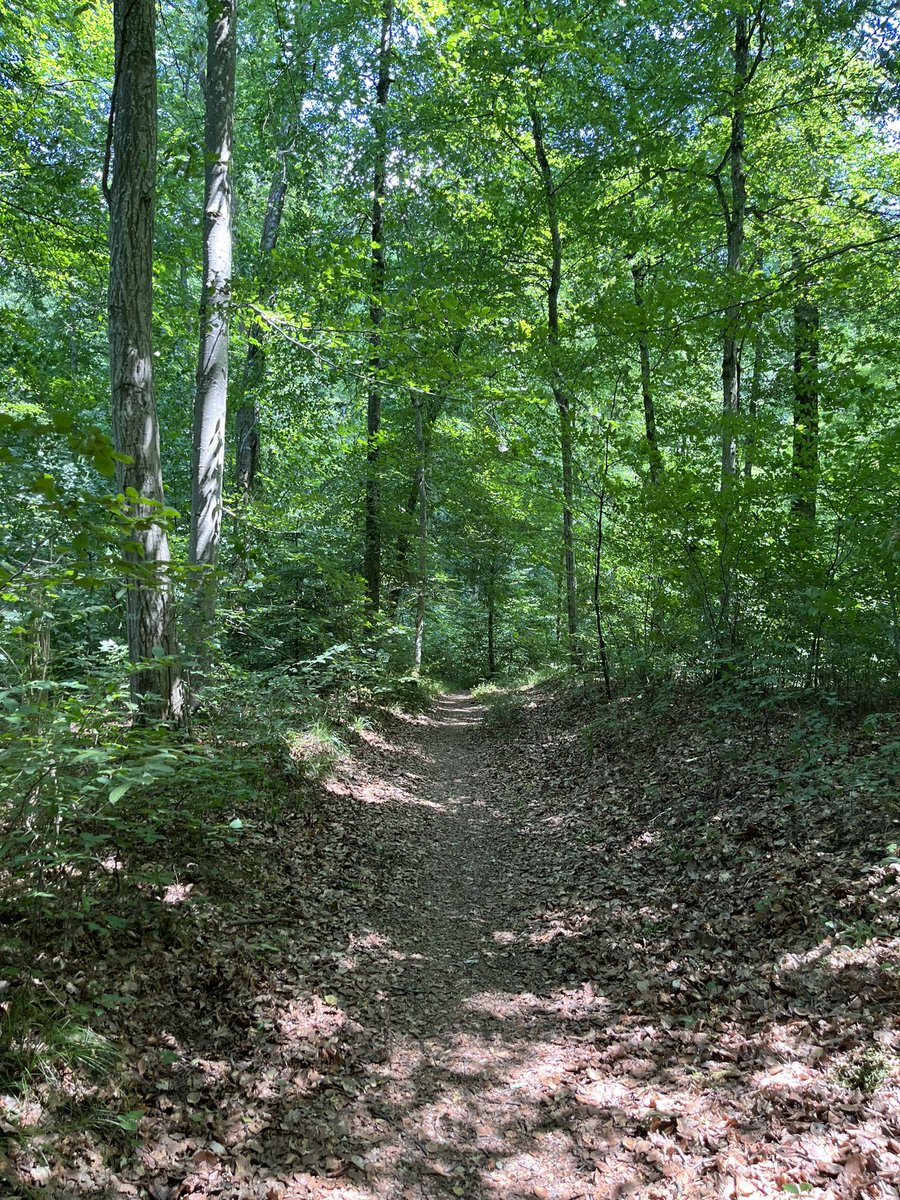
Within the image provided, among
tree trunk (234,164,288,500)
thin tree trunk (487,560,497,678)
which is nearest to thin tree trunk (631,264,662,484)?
tree trunk (234,164,288,500)

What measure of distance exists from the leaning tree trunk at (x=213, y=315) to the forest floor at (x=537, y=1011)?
10.1 feet

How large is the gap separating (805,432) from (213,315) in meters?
6.98

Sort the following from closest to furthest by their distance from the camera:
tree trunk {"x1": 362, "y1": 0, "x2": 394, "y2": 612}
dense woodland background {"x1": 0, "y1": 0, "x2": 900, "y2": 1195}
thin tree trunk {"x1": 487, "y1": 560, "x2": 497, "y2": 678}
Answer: dense woodland background {"x1": 0, "y1": 0, "x2": 900, "y2": 1195} → tree trunk {"x1": 362, "y1": 0, "x2": 394, "y2": 612} → thin tree trunk {"x1": 487, "y1": 560, "x2": 497, "y2": 678}

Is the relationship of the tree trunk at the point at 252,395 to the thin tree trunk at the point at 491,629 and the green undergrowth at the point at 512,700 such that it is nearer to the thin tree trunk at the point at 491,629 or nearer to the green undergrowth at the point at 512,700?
the green undergrowth at the point at 512,700

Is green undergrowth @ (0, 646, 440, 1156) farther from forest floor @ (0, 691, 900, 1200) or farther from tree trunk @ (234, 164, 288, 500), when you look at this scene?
tree trunk @ (234, 164, 288, 500)

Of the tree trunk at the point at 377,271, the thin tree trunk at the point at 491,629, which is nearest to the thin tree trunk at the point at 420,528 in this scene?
the tree trunk at the point at 377,271

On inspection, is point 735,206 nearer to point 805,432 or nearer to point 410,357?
point 805,432

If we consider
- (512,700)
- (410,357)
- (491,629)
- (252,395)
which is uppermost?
(252,395)

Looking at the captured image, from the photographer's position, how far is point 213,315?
268 inches

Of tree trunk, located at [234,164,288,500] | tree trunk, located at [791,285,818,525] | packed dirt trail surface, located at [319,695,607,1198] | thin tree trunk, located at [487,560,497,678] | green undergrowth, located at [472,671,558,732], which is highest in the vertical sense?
tree trunk, located at [234,164,288,500]

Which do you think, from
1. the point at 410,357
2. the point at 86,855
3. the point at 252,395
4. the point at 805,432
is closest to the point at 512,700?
the point at 252,395

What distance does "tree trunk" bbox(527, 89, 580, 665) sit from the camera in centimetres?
996

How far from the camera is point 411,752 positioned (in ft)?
36.1

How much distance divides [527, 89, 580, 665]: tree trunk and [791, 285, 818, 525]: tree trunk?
3.09 m
